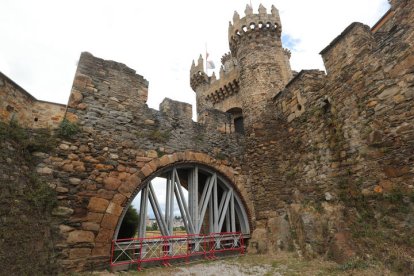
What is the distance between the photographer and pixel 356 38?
552 centimetres

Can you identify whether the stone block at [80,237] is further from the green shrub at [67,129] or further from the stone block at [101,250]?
the green shrub at [67,129]

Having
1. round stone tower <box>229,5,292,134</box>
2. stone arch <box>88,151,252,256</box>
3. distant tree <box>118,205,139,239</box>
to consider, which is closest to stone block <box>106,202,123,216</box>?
stone arch <box>88,151,252,256</box>

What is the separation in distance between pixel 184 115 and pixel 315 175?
4.22 metres

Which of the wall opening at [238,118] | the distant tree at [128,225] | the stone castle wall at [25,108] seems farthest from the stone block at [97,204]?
the wall opening at [238,118]

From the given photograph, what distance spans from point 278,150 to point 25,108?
22.9 ft

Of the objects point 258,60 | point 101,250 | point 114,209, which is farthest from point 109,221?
point 258,60

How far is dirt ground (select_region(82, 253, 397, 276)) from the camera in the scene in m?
4.28

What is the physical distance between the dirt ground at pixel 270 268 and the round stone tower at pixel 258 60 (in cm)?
425

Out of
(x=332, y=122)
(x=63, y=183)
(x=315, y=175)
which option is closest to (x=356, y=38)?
(x=332, y=122)

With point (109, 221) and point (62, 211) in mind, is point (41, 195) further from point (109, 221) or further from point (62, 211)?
point (109, 221)

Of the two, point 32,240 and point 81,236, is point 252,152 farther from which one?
point 32,240

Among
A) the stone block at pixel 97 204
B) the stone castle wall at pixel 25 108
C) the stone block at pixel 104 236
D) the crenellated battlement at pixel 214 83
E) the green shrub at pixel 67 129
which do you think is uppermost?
the crenellated battlement at pixel 214 83

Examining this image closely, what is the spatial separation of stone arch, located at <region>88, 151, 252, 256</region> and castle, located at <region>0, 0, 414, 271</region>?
0.03 meters

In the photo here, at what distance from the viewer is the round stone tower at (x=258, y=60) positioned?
8547 mm
